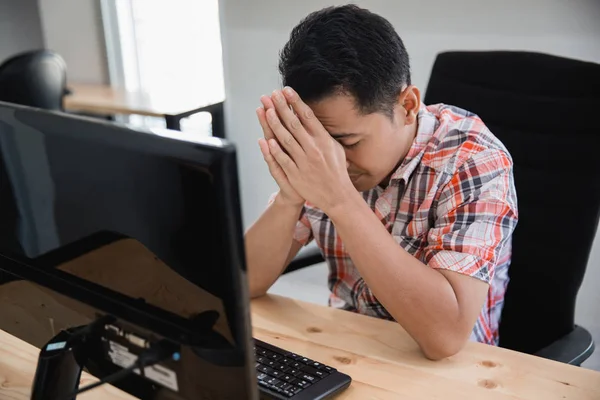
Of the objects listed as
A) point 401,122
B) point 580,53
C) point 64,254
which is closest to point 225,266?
point 64,254

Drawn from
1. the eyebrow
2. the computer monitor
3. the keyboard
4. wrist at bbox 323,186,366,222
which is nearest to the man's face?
the eyebrow

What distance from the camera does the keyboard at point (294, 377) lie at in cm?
91

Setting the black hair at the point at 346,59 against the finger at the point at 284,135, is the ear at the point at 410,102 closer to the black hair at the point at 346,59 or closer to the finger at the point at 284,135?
the black hair at the point at 346,59

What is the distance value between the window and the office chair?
1663 mm

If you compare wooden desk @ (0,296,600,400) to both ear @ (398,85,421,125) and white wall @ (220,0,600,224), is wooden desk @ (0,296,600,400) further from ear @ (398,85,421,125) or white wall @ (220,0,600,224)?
white wall @ (220,0,600,224)

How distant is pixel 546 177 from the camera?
128 centimetres

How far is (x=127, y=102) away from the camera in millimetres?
2955

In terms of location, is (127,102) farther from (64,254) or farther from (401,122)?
(64,254)

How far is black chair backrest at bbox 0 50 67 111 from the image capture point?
2.72 meters

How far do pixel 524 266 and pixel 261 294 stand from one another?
1.68 ft

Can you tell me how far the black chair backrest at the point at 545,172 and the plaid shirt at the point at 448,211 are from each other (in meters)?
0.05

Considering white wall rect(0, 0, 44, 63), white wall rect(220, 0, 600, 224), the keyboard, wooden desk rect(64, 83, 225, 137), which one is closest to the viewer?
A: the keyboard

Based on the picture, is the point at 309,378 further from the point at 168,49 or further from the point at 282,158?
the point at 168,49

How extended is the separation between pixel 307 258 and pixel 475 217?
1.62ft
